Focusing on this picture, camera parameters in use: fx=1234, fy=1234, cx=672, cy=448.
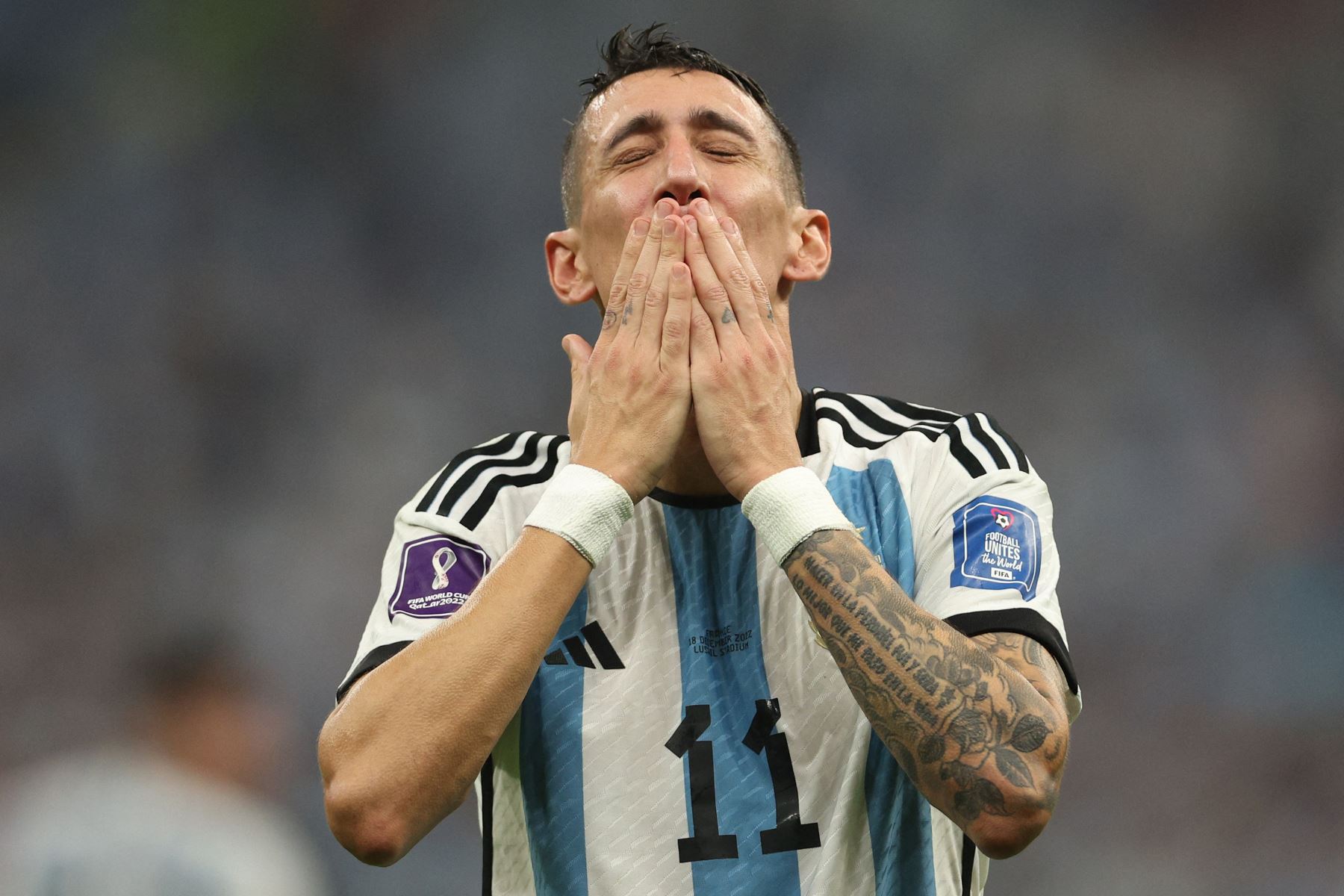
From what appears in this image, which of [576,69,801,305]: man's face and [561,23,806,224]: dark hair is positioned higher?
[561,23,806,224]: dark hair

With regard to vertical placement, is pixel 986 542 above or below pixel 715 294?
below

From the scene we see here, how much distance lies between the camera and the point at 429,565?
2.48 meters

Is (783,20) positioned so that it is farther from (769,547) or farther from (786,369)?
(769,547)

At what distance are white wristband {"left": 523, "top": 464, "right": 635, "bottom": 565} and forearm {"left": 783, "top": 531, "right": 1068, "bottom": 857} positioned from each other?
41 centimetres

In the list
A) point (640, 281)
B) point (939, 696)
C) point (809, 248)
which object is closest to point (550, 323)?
point (809, 248)

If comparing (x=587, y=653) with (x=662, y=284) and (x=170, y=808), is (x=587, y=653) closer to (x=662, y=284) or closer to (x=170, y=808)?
(x=662, y=284)

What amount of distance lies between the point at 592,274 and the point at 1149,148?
12.8 ft

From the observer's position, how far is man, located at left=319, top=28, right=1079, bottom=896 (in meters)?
2.05

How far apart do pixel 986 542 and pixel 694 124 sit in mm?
1159

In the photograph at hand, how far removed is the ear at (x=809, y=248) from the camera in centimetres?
290

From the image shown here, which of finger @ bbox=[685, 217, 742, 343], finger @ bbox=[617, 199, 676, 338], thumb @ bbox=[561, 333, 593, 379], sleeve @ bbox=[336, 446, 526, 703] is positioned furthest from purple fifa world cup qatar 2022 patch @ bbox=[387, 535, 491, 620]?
finger @ bbox=[685, 217, 742, 343]

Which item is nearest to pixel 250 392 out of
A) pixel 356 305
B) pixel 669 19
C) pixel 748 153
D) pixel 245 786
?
pixel 356 305

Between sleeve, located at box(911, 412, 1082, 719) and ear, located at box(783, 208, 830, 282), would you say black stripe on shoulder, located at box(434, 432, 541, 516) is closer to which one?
ear, located at box(783, 208, 830, 282)

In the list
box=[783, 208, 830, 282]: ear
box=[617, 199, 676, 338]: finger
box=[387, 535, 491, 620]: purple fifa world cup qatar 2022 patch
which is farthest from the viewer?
box=[783, 208, 830, 282]: ear
